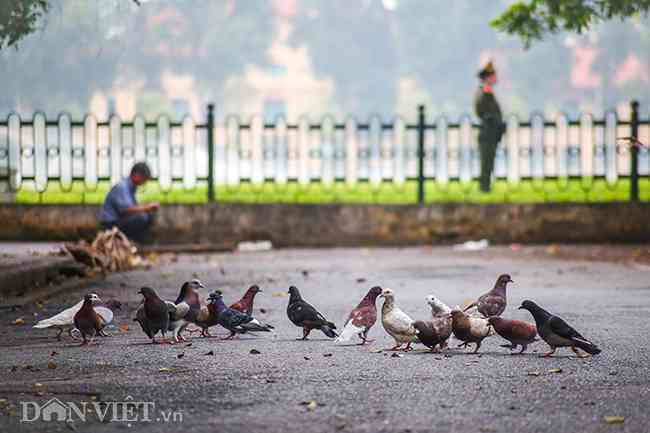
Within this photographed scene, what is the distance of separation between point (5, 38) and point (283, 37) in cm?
6253

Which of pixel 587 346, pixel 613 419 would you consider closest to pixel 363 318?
pixel 587 346

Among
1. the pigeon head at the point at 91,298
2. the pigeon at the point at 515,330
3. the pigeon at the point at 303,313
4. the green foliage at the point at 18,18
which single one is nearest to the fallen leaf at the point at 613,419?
the pigeon at the point at 515,330

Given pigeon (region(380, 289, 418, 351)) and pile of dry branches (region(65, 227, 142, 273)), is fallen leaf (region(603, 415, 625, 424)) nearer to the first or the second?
pigeon (region(380, 289, 418, 351))

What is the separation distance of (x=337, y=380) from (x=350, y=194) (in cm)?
1465

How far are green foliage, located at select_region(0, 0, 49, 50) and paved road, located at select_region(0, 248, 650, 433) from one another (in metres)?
2.57

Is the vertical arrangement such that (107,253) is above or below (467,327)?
above

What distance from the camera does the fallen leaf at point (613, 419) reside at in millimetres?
5236

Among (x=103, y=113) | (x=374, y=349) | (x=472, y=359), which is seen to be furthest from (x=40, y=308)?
(x=103, y=113)

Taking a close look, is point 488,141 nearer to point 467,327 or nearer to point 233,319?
point 233,319

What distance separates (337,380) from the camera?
6.30m

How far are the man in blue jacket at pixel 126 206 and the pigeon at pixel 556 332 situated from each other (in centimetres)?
965

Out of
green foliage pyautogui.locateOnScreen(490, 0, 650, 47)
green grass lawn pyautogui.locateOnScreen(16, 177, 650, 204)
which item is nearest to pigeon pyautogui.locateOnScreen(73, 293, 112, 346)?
green grass lawn pyautogui.locateOnScreen(16, 177, 650, 204)

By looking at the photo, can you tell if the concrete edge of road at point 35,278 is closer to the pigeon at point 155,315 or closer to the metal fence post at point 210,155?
the pigeon at point 155,315

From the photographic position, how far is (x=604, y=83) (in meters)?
68.8
